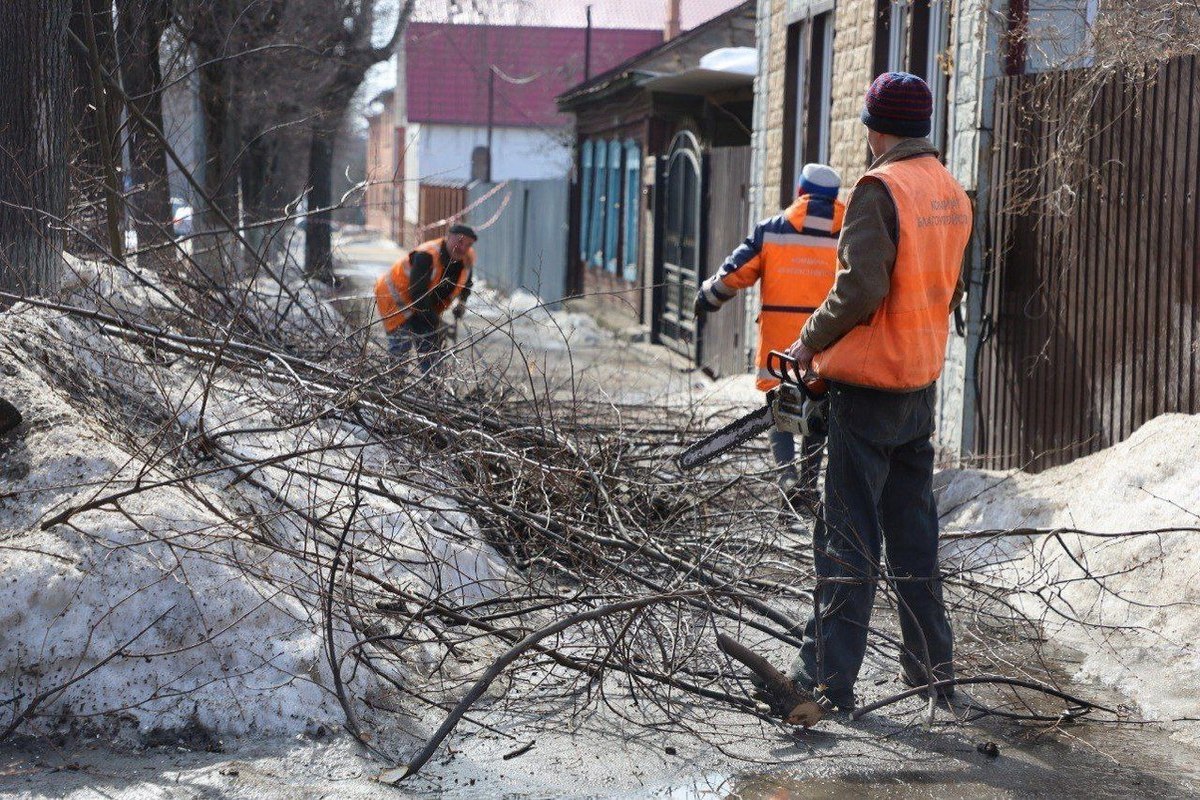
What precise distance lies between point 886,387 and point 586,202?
2020 centimetres

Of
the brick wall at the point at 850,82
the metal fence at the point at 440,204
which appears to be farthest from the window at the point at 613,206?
the brick wall at the point at 850,82

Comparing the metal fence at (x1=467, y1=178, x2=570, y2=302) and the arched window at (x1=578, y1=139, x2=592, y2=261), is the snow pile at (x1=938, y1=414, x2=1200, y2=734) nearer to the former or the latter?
the metal fence at (x1=467, y1=178, x2=570, y2=302)

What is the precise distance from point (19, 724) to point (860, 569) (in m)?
2.53

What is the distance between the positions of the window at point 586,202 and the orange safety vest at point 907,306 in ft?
63.7

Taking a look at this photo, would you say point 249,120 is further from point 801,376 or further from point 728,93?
Result: point 801,376

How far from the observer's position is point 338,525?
4.95 metres

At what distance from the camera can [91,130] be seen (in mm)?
8828

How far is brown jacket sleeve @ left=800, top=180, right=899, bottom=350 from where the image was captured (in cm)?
428

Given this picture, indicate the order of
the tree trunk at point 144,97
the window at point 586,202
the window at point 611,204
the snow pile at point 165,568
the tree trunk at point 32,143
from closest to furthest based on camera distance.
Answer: the snow pile at point 165,568 < the tree trunk at point 32,143 < the tree trunk at point 144,97 < the window at point 611,204 < the window at point 586,202

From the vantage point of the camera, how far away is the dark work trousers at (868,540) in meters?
4.41

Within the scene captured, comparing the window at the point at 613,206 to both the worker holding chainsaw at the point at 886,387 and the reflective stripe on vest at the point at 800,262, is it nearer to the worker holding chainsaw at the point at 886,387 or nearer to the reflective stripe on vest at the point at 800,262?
the reflective stripe on vest at the point at 800,262

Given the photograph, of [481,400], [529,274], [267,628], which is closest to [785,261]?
[481,400]

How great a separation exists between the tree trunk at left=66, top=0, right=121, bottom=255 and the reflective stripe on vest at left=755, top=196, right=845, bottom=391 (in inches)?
132

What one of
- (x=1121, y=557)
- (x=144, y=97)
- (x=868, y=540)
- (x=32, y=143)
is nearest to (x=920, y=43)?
(x=1121, y=557)
